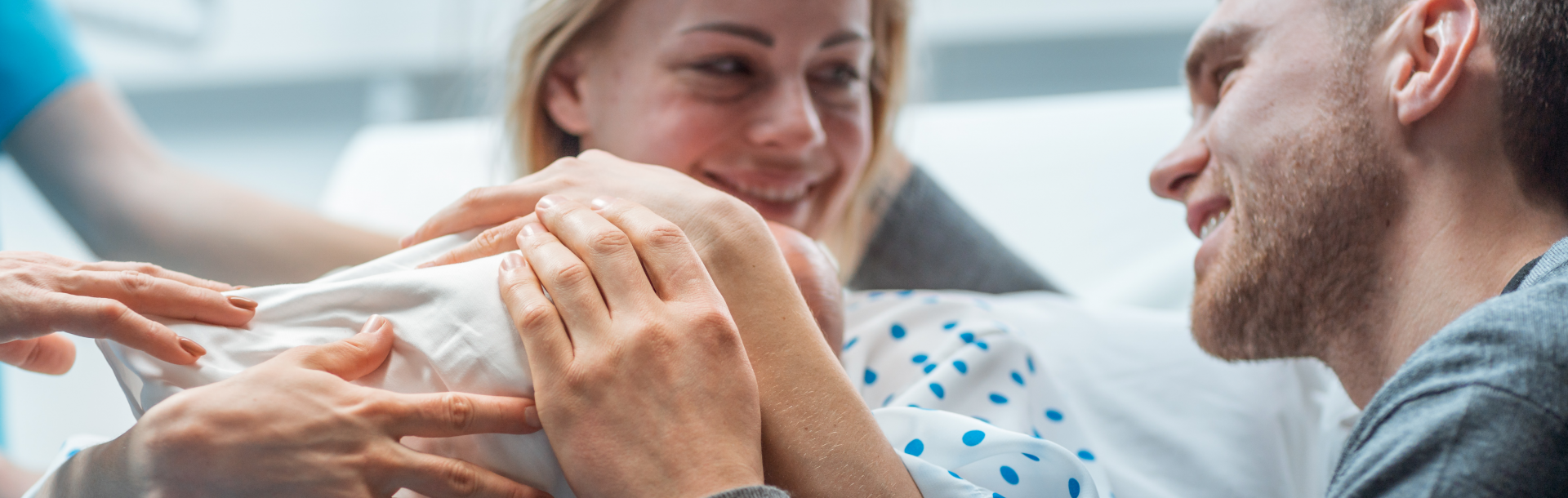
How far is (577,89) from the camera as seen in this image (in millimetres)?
1268

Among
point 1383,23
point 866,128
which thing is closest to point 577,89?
point 866,128

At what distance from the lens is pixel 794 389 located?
0.73 m

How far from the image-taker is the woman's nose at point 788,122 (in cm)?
115

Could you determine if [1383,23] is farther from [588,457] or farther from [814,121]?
[588,457]

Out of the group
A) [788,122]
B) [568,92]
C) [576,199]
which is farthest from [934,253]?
[576,199]

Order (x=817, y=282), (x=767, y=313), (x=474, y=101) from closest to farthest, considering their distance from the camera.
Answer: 1. (x=767, y=313)
2. (x=817, y=282)
3. (x=474, y=101)

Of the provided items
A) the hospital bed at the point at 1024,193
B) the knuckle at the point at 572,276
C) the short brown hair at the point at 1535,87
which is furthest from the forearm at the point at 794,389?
the hospital bed at the point at 1024,193

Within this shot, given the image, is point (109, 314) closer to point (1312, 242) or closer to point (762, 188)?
point (762, 188)

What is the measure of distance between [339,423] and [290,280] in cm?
93

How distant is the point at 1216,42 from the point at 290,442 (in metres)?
0.90

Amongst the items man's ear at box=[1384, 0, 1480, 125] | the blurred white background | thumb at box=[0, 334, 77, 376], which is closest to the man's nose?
man's ear at box=[1384, 0, 1480, 125]

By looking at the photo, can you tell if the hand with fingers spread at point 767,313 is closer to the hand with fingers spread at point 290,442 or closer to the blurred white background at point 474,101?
the hand with fingers spread at point 290,442

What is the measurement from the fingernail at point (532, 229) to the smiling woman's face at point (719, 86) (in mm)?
419

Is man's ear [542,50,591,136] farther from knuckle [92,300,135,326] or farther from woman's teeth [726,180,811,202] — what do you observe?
knuckle [92,300,135,326]
